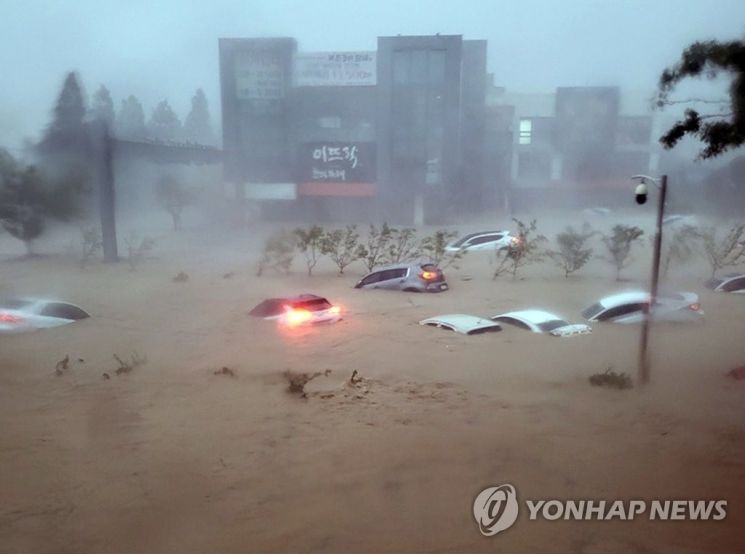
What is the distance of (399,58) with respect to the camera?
16.2 feet

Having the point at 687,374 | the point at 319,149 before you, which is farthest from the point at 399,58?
the point at 687,374

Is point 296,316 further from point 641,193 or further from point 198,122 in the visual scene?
point 198,122

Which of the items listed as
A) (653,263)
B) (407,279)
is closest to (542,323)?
(653,263)

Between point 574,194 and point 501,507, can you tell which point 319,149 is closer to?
point 574,194

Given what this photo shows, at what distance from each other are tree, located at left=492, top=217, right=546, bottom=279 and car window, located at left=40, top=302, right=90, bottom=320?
297 centimetres

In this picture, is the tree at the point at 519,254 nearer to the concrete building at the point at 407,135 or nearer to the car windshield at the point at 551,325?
the concrete building at the point at 407,135

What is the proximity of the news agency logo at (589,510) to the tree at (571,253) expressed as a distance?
2989 millimetres

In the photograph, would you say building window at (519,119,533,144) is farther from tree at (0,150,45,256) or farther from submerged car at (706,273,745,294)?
tree at (0,150,45,256)

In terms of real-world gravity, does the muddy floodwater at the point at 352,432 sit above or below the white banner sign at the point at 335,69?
below

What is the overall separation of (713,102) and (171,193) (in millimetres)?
4538

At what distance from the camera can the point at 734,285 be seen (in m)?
3.96

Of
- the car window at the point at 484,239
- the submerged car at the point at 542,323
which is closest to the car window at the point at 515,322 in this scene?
the submerged car at the point at 542,323

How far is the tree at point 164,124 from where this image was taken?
4.59 m

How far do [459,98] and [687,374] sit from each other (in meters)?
3.47
